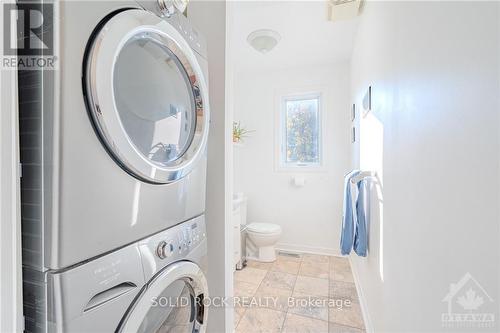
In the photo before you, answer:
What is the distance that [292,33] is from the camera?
2395 mm

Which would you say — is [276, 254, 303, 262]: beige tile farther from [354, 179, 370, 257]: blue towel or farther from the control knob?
the control knob

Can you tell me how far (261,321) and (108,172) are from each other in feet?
5.50

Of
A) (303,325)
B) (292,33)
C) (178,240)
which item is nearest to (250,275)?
(303,325)

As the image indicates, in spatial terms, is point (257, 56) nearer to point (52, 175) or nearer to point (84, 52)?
point (84, 52)

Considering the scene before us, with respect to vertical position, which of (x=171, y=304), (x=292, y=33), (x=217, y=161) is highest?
(x=292, y=33)

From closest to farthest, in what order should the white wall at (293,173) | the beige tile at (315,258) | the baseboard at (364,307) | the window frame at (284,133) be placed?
the baseboard at (364,307) → the beige tile at (315,258) → the white wall at (293,173) → the window frame at (284,133)

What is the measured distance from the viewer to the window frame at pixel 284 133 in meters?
3.20

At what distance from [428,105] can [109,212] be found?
3.37 ft

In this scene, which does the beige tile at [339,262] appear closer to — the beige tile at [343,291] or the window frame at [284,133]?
the beige tile at [343,291]

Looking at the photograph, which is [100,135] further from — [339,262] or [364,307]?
[339,262]

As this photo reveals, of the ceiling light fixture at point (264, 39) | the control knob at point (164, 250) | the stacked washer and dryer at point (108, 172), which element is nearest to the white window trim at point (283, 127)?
the ceiling light fixture at point (264, 39)

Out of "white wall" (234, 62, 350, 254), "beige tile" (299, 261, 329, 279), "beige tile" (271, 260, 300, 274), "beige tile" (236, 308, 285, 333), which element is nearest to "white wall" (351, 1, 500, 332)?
"beige tile" (236, 308, 285, 333)

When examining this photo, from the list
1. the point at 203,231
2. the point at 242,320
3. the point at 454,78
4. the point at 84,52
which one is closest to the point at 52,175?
the point at 84,52

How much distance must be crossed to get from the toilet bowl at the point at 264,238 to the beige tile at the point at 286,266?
0.11 m
